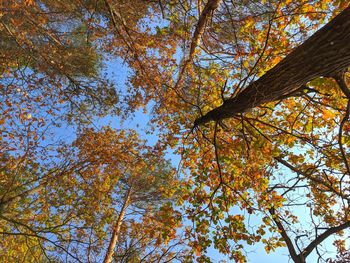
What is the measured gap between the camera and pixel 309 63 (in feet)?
8.97

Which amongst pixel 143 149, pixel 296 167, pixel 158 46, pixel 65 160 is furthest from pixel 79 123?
pixel 296 167

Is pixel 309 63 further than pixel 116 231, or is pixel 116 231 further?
pixel 116 231

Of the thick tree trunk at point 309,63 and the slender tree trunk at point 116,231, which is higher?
the slender tree trunk at point 116,231

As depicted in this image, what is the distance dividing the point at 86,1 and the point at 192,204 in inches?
269

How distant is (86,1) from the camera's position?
8.12m

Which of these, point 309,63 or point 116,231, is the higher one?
point 116,231

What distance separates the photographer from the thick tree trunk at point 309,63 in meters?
2.43

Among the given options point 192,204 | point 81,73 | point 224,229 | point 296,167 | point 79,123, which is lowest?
point 224,229

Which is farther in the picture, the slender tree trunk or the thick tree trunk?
the slender tree trunk

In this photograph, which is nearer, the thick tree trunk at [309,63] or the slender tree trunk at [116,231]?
the thick tree trunk at [309,63]

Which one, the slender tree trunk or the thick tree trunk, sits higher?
the slender tree trunk

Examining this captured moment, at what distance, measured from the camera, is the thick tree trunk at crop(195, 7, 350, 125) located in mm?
2428

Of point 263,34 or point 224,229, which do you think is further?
point 263,34

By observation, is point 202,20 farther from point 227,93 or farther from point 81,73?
point 81,73
